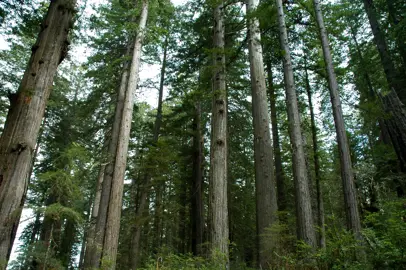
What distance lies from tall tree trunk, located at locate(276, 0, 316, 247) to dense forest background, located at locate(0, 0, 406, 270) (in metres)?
0.04

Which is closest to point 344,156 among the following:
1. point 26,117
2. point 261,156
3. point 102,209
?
point 261,156

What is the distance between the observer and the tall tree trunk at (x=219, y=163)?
596 cm

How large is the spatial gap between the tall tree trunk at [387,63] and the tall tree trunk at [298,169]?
655 centimetres

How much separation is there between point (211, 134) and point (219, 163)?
3.79 ft

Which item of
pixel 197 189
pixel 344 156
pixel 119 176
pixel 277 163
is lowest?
pixel 119 176

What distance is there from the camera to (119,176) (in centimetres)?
846

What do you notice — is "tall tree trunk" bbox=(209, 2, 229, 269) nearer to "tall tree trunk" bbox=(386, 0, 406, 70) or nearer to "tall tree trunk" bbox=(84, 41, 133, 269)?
Result: "tall tree trunk" bbox=(84, 41, 133, 269)

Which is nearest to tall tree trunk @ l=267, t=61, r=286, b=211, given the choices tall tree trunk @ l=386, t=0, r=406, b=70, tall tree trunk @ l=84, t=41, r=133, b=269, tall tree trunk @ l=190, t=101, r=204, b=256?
tall tree trunk @ l=190, t=101, r=204, b=256

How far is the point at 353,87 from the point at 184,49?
39.4 ft

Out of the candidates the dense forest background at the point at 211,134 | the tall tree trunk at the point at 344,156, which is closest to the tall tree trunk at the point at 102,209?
the dense forest background at the point at 211,134

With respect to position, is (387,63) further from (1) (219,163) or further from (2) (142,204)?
(2) (142,204)

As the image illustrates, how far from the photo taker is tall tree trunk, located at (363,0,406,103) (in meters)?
12.8

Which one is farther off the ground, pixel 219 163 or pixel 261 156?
pixel 261 156

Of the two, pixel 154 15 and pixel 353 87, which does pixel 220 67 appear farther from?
pixel 353 87
